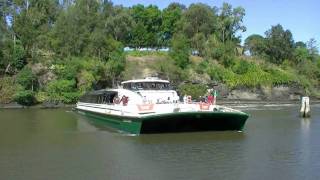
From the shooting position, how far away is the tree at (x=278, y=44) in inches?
3981

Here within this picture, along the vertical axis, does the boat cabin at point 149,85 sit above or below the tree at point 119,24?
below

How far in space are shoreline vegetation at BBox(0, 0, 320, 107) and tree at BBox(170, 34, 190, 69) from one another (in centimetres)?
16

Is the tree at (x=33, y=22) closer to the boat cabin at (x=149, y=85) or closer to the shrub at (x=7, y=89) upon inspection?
the shrub at (x=7, y=89)

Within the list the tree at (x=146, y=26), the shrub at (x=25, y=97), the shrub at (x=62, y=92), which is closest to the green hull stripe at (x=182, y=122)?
the shrub at (x=25, y=97)

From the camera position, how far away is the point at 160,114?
27.5 m

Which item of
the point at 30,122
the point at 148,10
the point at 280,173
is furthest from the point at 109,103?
the point at 148,10

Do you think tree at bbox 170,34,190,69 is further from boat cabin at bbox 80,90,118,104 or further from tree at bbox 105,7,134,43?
boat cabin at bbox 80,90,118,104

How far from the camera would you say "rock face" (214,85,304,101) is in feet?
263

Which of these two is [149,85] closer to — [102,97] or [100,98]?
[102,97]

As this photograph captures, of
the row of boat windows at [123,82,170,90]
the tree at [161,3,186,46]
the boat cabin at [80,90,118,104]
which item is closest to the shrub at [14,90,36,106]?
the boat cabin at [80,90,118,104]

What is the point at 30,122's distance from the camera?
3959 cm

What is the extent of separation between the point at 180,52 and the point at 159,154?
61.6 meters

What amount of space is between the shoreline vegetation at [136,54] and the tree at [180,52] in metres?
0.16

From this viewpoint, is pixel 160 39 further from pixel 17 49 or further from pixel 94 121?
pixel 94 121
